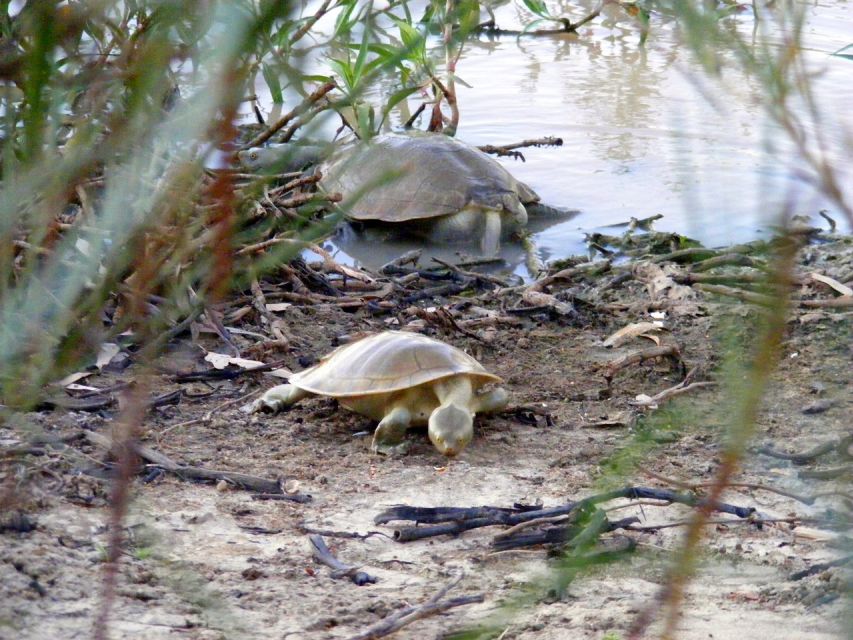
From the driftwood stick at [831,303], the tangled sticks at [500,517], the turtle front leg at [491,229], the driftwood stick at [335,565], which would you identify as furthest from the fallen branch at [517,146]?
the driftwood stick at [335,565]

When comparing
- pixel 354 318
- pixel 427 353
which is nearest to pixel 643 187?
pixel 354 318

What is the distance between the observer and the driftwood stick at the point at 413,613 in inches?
82.8

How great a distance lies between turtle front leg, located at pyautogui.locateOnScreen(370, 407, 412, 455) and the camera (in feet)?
12.0

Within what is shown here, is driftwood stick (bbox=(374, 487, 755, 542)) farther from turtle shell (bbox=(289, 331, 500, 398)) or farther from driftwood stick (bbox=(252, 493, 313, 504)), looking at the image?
turtle shell (bbox=(289, 331, 500, 398))

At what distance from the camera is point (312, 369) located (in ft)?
13.0

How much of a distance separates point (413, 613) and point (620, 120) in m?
6.40

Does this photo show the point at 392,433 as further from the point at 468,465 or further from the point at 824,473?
the point at 824,473

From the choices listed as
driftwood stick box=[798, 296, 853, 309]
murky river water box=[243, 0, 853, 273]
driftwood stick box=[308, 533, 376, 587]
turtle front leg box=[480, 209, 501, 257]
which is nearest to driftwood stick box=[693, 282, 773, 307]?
driftwood stick box=[798, 296, 853, 309]

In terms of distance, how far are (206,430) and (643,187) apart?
409 cm

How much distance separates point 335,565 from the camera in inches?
103

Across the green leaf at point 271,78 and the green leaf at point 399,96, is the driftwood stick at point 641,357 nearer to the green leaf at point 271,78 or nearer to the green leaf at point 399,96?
the green leaf at point 399,96

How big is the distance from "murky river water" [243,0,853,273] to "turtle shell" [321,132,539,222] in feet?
0.75

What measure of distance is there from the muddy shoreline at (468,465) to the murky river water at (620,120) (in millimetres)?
663

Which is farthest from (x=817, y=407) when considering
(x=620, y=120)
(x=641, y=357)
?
(x=620, y=120)
